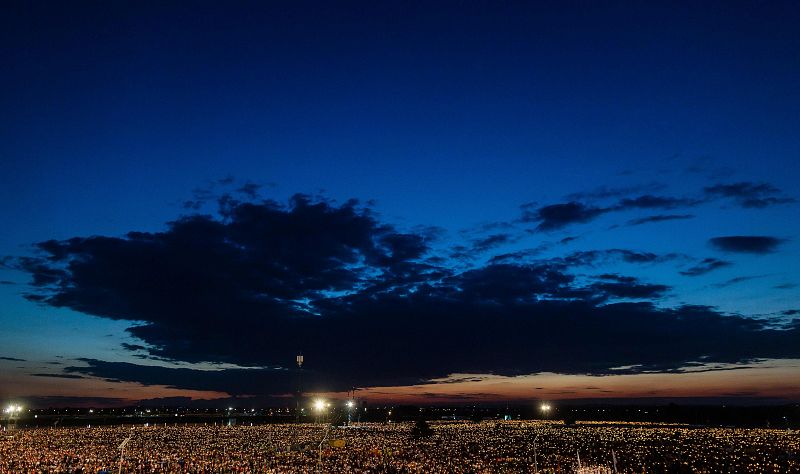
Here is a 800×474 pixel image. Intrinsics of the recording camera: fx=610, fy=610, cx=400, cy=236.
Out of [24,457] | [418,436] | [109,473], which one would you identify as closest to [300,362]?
[418,436]

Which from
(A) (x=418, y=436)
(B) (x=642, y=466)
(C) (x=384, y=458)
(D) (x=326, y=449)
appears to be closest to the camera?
(B) (x=642, y=466)

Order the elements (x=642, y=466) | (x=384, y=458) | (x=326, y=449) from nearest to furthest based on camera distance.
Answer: (x=642, y=466), (x=384, y=458), (x=326, y=449)

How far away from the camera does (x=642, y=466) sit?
7038 centimetres

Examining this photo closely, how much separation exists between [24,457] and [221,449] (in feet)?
79.3

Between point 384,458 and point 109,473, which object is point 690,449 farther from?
point 109,473

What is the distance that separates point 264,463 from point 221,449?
21046 millimetres

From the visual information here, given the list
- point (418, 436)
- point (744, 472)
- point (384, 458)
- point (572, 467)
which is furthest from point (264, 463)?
point (418, 436)

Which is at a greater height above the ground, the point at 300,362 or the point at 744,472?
the point at 300,362

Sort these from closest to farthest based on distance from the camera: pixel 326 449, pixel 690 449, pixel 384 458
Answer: pixel 384 458 < pixel 326 449 < pixel 690 449

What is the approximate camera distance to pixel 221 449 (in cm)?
8469

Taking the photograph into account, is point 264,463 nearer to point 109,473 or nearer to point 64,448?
point 109,473

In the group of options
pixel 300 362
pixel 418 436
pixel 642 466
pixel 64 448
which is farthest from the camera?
pixel 300 362

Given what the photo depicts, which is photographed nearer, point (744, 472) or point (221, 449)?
point (744, 472)

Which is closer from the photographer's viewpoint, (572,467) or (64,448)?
(572,467)
